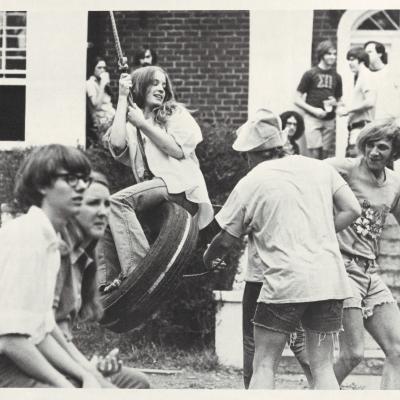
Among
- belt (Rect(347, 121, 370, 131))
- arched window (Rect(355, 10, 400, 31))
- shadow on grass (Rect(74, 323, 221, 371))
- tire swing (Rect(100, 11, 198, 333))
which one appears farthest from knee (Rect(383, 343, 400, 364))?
arched window (Rect(355, 10, 400, 31))

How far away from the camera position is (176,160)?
23.5 feet

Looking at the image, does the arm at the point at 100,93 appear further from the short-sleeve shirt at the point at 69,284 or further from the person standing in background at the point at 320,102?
the short-sleeve shirt at the point at 69,284

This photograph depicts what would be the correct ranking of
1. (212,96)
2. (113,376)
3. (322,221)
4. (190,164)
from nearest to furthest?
1. (113,376)
2. (322,221)
3. (190,164)
4. (212,96)

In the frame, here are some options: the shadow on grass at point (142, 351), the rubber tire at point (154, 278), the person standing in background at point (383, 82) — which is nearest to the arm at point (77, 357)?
the rubber tire at point (154, 278)

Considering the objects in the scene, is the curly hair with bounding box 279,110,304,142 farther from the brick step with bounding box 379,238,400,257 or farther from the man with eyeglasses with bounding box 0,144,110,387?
the man with eyeglasses with bounding box 0,144,110,387

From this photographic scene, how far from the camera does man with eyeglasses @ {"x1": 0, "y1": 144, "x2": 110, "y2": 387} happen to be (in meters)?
4.23

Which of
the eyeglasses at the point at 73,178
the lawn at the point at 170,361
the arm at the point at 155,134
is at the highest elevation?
the arm at the point at 155,134

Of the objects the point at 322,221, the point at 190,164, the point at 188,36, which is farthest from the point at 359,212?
the point at 188,36

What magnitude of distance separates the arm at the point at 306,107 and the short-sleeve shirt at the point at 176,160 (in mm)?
5920

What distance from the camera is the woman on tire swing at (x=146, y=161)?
274 inches

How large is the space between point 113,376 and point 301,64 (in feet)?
31.5

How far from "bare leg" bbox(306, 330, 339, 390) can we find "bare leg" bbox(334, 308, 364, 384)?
0.58 metres

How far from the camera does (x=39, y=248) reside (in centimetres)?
428

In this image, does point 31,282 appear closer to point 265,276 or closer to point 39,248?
point 39,248
